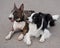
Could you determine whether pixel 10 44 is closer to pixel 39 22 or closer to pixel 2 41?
pixel 2 41

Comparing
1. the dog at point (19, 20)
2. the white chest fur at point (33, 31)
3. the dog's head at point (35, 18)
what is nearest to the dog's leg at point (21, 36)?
the dog at point (19, 20)

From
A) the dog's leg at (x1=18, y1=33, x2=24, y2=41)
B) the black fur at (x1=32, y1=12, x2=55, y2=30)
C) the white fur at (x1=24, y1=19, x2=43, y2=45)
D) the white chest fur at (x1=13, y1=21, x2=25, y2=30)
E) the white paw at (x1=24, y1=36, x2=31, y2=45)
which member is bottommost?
the white paw at (x1=24, y1=36, x2=31, y2=45)

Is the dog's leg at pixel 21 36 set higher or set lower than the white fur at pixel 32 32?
lower

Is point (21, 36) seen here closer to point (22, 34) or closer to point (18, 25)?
point (22, 34)

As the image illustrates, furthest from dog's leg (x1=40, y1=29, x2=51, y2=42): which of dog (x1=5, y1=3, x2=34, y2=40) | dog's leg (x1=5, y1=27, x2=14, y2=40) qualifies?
dog's leg (x1=5, y1=27, x2=14, y2=40)

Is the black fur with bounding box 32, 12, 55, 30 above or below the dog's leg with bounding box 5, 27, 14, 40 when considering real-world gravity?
above

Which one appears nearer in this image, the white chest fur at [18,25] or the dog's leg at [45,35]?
the dog's leg at [45,35]

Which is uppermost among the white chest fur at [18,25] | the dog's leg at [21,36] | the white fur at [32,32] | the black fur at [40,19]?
the black fur at [40,19]

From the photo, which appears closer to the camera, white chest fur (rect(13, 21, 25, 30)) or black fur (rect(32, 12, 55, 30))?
black fur (rect(32, 12, 55, 30))

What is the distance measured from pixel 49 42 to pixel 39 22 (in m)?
0.31

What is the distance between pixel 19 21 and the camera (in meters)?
2.35

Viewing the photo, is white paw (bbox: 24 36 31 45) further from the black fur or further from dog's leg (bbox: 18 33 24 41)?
the black fur

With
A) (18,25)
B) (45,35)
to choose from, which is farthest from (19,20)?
(45,35)

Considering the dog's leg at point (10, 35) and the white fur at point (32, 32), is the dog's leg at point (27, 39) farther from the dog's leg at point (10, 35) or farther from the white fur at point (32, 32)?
the dog's leg at point (10, 35)
